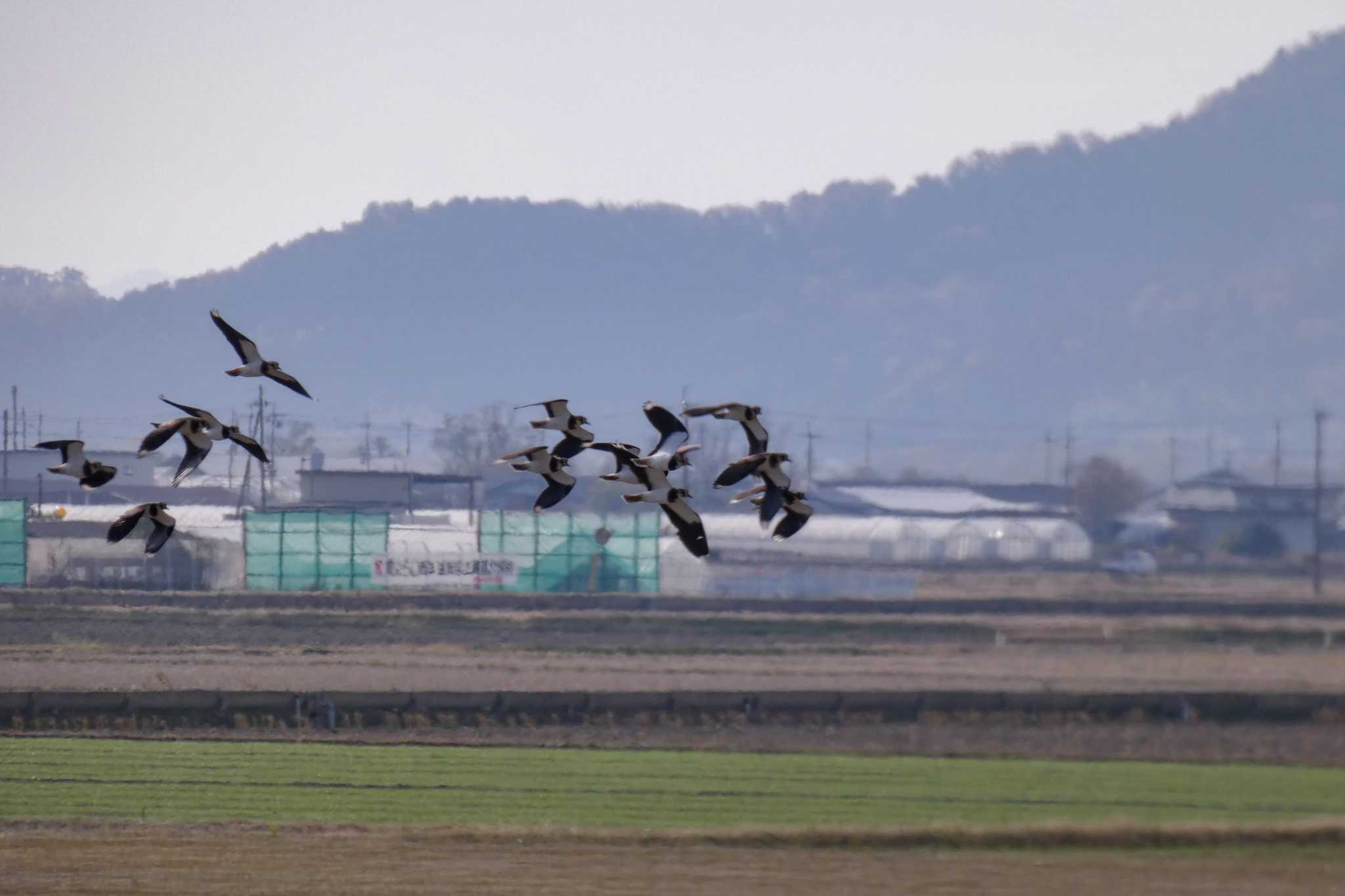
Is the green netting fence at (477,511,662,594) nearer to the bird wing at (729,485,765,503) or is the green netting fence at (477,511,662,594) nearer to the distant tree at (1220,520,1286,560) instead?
the bird wing at (729,485,765,503)

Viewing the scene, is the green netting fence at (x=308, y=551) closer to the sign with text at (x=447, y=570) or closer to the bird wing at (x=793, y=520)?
the sign with text at (x=447, y=570)

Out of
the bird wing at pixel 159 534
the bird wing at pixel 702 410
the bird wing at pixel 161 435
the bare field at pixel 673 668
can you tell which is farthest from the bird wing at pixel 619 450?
the bare field at pixel 673 668

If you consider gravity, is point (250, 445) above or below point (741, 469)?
above

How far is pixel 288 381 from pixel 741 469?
324 centimetres

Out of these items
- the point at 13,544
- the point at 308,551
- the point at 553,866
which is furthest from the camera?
the point at 308,551

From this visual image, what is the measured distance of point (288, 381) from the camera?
10.6m

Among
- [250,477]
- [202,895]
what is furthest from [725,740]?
[250,477]

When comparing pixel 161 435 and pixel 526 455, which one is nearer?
pixel 161 435

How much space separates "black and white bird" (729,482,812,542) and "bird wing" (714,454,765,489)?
128mm

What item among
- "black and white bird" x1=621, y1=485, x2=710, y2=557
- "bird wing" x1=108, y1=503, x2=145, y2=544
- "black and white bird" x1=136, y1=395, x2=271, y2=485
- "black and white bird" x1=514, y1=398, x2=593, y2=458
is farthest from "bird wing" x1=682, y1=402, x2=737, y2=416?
"bird wing" x1=108, y1=503, x2=145, y2=544

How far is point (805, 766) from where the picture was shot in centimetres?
2616

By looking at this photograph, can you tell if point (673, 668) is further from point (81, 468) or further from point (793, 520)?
point (81, 468)

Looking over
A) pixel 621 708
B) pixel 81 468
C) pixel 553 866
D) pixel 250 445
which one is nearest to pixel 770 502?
pixel 250 445

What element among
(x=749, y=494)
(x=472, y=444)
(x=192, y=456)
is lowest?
(x=749, y=494)
